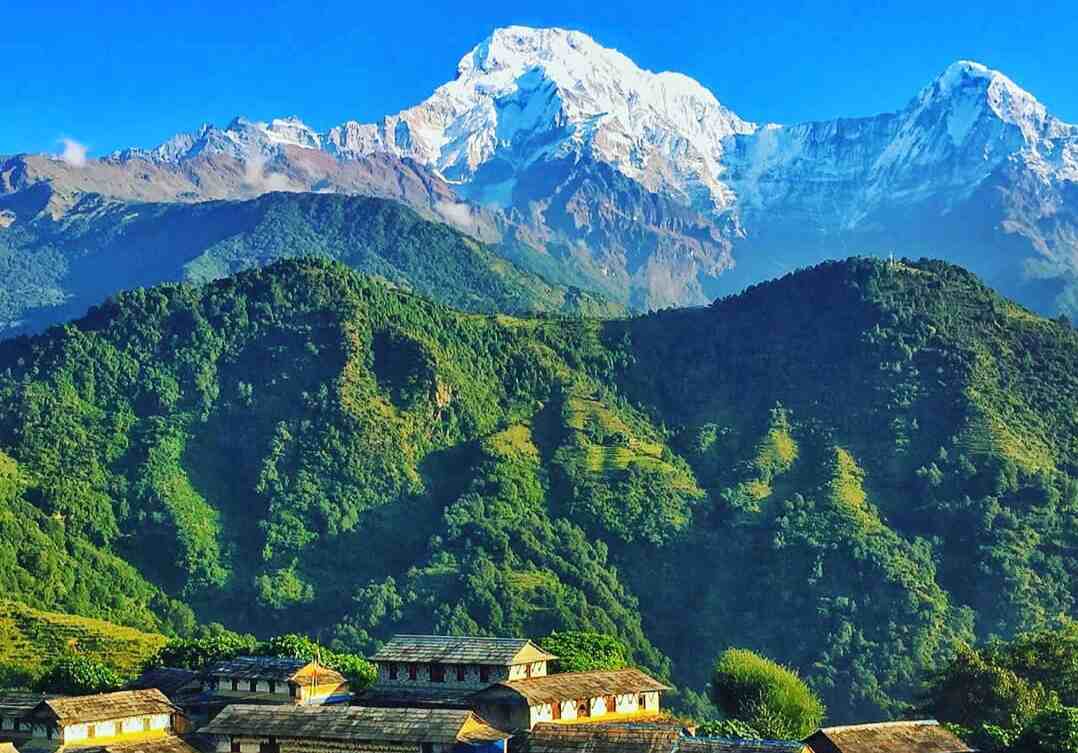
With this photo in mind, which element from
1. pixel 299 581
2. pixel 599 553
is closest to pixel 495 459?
pixel 599 553

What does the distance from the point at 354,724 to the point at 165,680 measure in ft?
92.5

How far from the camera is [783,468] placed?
199 meters

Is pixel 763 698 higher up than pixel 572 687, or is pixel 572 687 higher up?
pixel 572 687

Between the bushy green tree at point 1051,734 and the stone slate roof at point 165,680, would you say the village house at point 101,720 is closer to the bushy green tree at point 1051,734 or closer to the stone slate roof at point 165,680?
the stone slate roof at point 165,680

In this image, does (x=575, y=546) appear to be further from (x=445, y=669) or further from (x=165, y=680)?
(x=445, y=669)

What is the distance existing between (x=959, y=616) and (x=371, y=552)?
62.6 meters

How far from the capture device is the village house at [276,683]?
3760 inches

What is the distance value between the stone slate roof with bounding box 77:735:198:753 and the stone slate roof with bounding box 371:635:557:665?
12.7 meters

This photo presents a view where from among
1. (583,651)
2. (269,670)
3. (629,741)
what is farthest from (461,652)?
(583,651)

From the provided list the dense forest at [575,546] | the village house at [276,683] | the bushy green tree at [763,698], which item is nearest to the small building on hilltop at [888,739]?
the bushy green tree at [763,698]

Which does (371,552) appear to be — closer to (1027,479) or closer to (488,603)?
(488,603)

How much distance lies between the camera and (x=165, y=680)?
104062mm

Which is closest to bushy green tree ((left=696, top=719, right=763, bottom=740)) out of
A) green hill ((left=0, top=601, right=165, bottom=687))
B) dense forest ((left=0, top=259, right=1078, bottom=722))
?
green hill ((left=0, top=601, right=165, bottom=687))

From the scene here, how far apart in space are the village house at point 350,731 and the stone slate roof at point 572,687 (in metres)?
2.63
